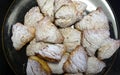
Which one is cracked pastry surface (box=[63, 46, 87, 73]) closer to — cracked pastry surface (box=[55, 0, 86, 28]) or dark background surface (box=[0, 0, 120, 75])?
cracked pastry surface (box=[55, 0, 86, 28])

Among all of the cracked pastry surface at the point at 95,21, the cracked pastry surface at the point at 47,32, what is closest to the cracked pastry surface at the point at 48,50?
the cracked pastry surface at the point at 47,32

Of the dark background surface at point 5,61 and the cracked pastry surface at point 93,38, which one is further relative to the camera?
the dark background surface at point 5,61

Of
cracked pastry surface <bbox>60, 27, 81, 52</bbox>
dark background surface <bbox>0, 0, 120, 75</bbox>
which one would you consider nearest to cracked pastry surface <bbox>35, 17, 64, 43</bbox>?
cracked pastry surface <bbox>60, 27, 81, 52</bbox>

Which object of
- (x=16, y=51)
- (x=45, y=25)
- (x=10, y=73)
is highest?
(x=45, y=25)

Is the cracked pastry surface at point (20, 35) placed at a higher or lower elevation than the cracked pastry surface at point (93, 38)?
higher

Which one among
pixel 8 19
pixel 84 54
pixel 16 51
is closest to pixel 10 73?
pixel 16 51

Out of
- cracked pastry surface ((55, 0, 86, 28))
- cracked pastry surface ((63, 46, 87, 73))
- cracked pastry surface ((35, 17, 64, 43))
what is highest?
cracked pastry surface ((55, 0, 86, 28))

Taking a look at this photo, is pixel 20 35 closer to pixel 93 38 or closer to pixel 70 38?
pixel 70 38

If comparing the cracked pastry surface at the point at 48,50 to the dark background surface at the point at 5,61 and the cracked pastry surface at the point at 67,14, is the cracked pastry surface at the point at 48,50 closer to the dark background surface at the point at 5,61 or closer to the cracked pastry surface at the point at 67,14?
the cracked pastry surface at the point at 67,14

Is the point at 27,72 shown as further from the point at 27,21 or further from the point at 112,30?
the point at 112,30

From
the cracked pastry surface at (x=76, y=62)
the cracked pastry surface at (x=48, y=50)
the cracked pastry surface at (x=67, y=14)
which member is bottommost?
the cracked pastry surface at (x=76, y=62)

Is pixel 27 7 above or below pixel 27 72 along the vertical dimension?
above
